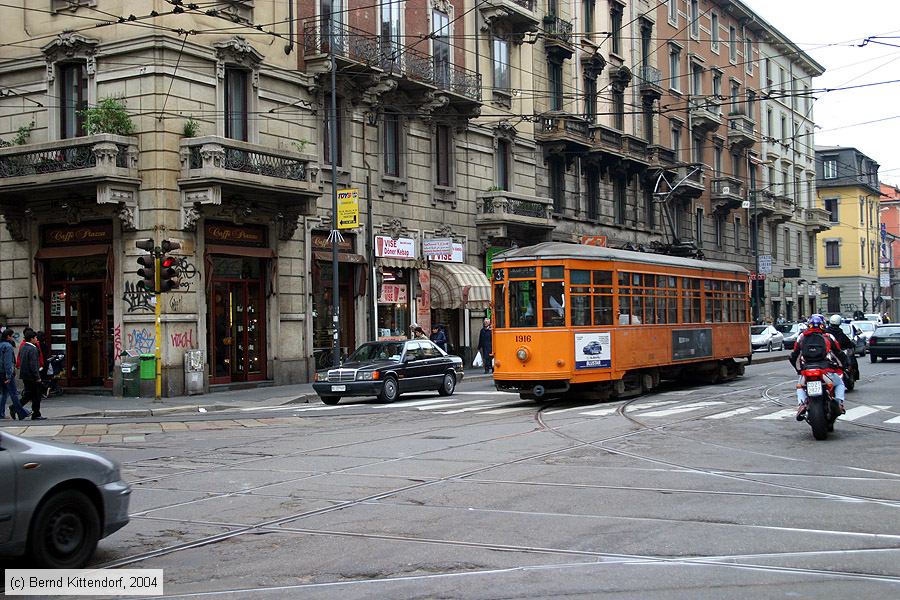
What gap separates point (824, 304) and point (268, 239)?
58.5 m

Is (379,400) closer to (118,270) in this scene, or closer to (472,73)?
(118,270)

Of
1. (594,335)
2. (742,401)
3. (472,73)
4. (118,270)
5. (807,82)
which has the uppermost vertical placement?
(807,82)

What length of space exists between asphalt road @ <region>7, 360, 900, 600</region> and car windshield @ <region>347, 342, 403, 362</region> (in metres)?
6.70

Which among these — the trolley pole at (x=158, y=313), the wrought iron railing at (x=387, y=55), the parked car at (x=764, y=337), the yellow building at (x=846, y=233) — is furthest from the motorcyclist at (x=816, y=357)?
the yellow building at (x=846, y=233)

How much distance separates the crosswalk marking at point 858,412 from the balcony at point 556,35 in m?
24.2

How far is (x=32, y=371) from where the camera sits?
761 inches

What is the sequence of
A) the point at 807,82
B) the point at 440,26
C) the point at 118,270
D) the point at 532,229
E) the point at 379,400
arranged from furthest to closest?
1. the point at 807,82
2. the point at 532,229
3. the point at 440,26
4. the point at 118,270
5. the point at 379,400

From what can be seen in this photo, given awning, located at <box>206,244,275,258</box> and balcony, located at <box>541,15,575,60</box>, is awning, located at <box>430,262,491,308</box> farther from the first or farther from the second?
balcony, located at <box>541,15,575,60</box>

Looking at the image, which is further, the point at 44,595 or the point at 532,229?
A: the point at 532,229

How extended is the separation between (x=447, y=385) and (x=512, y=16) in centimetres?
1759

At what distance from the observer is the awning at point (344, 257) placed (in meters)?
29.6

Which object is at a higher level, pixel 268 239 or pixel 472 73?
pixel 472 73

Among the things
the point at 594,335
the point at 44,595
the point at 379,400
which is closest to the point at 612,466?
the point at 44,595

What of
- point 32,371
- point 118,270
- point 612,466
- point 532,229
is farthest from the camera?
point 532,229
